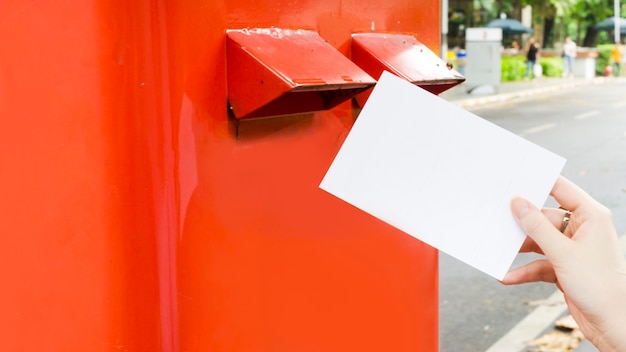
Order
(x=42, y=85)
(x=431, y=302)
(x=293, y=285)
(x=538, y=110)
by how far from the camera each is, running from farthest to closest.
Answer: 1. (x=538, y=110)
2. (x=431, y=302)
3. (x=293, y=285)
4. (x=42, y=85)

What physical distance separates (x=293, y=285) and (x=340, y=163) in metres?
0.28

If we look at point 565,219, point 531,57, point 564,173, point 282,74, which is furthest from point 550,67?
point 282,74

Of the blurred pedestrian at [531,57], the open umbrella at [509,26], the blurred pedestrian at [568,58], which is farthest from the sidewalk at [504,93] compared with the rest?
the open umbrella at [509,26]

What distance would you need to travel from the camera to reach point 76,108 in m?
1.00

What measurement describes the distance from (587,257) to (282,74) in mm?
498

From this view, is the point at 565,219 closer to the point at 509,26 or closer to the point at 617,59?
the point at 617,59

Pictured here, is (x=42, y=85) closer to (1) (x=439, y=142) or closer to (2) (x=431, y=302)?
(1) (x=439, y=142)

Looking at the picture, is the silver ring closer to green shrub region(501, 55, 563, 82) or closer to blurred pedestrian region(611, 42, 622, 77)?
green shrub region(501, 55, 563, 82)

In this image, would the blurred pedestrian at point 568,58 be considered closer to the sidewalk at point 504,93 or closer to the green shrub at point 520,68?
the green shrub at point 520,68

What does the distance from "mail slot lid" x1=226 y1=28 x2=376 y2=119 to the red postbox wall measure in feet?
0.07

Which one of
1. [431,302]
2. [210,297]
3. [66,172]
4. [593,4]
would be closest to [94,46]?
[66,172]

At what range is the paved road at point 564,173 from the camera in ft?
13.4

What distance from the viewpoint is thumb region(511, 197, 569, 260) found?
1072 millimetres

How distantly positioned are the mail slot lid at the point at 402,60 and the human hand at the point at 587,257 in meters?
0.35
